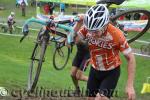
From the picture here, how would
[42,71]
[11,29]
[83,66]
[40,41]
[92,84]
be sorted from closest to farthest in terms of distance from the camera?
[92,84] < [40,41] < [83,66] < [42,71] < [11,29]

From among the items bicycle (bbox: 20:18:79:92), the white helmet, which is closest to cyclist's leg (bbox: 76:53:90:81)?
bicycle (bbox: 20:18:79:92)

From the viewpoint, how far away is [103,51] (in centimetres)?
676

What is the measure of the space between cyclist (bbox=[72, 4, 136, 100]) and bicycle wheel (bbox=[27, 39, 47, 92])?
2.16 metres

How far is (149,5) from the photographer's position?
28.6 m

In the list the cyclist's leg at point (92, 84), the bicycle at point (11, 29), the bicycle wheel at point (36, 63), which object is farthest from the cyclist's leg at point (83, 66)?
the bicycle at point (11, 29)

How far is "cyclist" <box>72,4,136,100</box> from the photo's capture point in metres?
6.15

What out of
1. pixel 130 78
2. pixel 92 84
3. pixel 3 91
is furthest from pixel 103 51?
pixel 3 91

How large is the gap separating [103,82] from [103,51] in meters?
0.48

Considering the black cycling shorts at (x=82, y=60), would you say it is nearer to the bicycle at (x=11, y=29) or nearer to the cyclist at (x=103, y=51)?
the cyclist at (x=103, y=51)

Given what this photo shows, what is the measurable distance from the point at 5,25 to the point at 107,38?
32164 mm

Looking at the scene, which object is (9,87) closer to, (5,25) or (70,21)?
(70,21)

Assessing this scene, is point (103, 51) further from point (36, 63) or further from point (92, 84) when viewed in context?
point (36, 63)

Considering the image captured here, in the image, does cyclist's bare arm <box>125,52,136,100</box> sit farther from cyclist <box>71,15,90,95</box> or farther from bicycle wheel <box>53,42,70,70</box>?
bicycle wheel <box>53,42,70,70</box>

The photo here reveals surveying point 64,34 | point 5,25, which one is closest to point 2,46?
point 5,25
